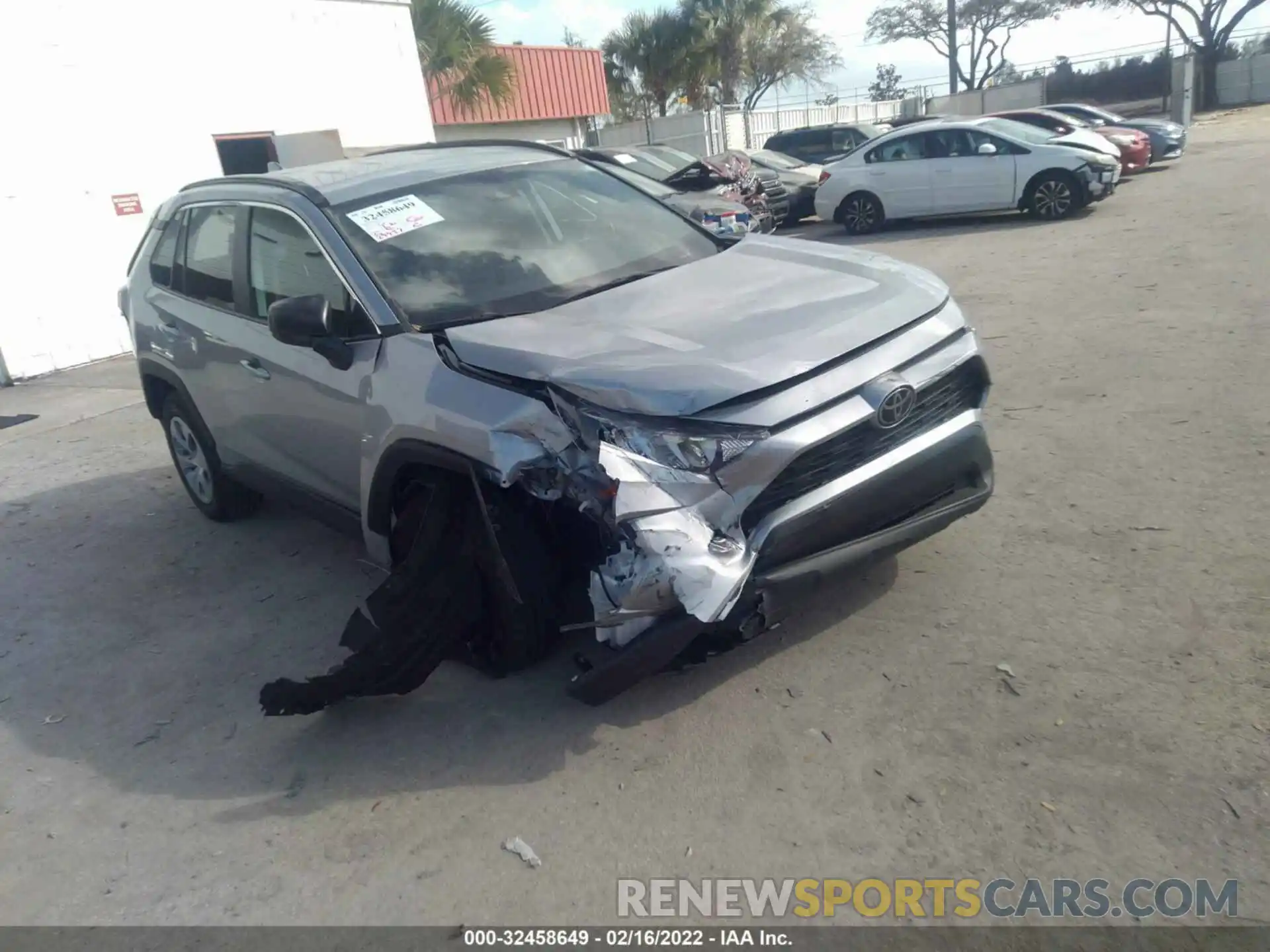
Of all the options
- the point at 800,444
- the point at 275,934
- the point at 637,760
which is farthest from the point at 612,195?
the point at 275,934

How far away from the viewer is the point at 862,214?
1540 centimetres

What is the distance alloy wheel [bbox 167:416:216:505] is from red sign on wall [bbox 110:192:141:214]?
7510mm

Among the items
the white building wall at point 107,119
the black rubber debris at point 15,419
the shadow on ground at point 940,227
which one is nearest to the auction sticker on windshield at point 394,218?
the black rubber debris at point 15,419

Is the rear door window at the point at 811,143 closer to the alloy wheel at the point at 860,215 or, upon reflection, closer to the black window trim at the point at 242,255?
the alloy wheel at the point at 860,215

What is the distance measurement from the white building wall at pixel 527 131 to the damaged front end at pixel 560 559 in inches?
821

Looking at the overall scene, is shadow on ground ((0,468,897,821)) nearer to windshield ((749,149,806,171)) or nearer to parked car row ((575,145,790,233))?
parked car row ((575,145,790,233))

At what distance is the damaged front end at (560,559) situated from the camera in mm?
3021

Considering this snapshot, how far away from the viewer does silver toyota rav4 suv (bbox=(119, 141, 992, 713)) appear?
121 inches

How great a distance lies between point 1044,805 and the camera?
111 inches

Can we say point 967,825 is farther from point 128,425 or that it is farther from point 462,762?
point 128,425

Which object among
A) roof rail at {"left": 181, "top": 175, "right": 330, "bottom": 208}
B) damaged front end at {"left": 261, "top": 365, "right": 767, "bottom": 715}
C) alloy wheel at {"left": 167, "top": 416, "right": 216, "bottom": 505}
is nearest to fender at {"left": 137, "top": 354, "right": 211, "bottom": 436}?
alloy wheel at {"left": 167, "top": 416, "right": 216, "bottom": 505}

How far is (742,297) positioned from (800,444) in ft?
2.84

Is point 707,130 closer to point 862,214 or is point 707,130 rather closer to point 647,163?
point 647,163

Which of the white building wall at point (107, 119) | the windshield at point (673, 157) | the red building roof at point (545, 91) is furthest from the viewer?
the red building roof at point (545, 91)
